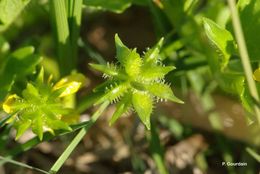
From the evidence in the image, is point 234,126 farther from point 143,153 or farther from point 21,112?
point 21,112

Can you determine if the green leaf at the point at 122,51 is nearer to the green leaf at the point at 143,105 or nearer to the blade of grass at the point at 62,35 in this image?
the green leaf at the point at 143,105

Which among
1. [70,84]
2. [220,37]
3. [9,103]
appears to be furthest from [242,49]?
[9,103]

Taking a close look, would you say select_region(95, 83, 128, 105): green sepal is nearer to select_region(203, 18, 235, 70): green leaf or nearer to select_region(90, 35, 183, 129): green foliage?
select_region(90, 35, 183, 129): green foliage

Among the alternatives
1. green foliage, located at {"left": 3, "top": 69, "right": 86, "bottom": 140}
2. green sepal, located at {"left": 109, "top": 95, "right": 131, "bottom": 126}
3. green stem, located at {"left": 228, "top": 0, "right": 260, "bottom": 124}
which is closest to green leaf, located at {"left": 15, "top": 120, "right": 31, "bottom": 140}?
green foliage, located at {"left": 3, "top": 69, "right": 86, "bottom": 140}

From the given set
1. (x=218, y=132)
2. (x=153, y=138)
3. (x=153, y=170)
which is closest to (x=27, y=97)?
(x=153, y=138)

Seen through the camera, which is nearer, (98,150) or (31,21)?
(98,150)

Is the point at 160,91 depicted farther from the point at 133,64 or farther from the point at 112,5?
the point at 112,5
